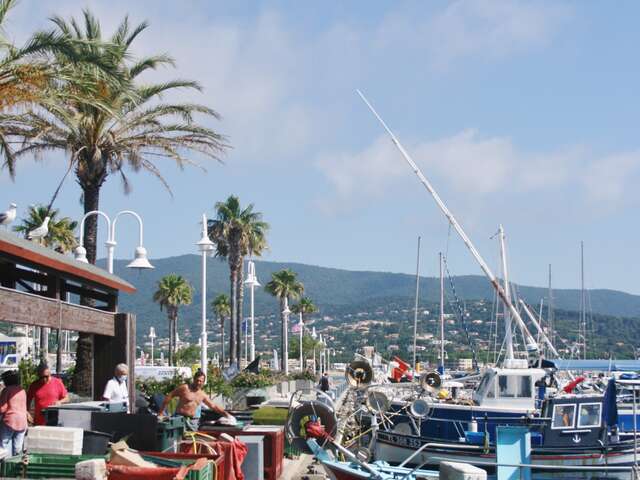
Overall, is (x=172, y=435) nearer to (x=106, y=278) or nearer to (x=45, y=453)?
(x=45, y=453)

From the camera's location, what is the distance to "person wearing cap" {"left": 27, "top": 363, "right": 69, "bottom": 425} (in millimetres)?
14125

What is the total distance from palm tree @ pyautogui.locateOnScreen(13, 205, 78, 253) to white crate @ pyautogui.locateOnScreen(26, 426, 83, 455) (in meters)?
49.5

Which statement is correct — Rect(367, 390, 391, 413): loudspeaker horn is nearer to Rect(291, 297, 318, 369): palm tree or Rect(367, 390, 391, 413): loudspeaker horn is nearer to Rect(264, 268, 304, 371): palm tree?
Rect(264, 268, 304, 371): palm tree

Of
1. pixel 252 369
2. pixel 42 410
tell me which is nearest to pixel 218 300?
pixel 252 369

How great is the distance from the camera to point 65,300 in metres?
19.6

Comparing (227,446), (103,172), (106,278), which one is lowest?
(227,446)

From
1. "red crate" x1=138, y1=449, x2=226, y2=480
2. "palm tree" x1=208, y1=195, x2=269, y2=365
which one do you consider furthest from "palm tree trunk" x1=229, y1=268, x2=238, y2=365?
"red crate" x1=138, y1=449, x2=226, y2=480

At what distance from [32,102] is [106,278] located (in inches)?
143

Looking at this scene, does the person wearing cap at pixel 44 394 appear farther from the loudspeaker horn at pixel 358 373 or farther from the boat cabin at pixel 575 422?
the boat cabin at pixel 575 422

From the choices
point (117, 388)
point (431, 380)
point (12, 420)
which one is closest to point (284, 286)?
point (431, 380)

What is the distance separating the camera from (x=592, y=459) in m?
22.7

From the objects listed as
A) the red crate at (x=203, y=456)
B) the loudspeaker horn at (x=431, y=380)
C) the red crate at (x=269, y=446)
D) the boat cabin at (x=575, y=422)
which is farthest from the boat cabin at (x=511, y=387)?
the red crate at (x=203, y=456)

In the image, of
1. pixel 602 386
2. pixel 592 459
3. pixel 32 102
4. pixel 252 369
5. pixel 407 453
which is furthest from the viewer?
pixel 252 369

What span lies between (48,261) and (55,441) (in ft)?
13.8
